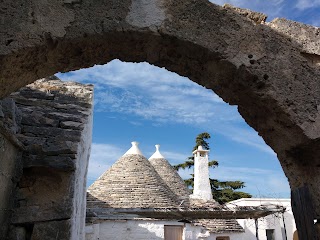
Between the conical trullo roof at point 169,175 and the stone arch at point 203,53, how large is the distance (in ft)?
41.9

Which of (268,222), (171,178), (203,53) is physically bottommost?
(268,222)

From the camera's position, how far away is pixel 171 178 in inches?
628

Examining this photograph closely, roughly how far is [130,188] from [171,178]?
4074 millimetres

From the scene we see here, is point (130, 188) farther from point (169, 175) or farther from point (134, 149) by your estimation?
point (169, 175)

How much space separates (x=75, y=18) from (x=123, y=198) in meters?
9.88

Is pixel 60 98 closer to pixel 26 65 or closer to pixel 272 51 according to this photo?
pixel 26 65

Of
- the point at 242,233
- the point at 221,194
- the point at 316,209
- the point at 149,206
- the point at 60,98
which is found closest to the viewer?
the point at 316,209

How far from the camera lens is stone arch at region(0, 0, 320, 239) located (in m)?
2.24

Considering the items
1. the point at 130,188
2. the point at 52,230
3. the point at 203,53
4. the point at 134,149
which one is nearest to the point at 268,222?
the point at 134,149

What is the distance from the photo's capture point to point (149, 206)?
11234 millimetres

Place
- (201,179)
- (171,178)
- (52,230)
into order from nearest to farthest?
(52,230) → (171,178) → (201,179)

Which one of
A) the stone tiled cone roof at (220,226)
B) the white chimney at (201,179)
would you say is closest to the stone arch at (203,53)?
the stone tiled cone roof at (220,226)

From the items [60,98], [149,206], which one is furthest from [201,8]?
[149,206]

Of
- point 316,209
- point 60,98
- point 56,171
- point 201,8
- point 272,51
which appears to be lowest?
point 316,209
